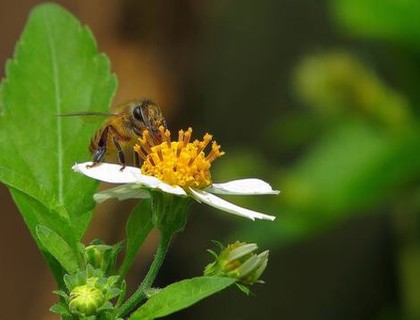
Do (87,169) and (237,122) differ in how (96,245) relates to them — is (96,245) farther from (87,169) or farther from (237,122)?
(237,122)

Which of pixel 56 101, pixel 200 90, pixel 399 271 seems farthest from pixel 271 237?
pixel 56 101

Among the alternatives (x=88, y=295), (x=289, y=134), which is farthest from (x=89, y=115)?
(x=289, y=134)

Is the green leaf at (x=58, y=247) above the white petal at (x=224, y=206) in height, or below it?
below

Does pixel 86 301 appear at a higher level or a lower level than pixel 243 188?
lower

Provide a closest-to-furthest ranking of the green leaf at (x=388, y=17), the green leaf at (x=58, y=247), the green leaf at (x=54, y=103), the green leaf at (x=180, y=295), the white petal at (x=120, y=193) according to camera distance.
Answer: the green leaf at (x=180, y=295), the green leaf at (x=58, y=247), the white petal at (x=120, y=193), the green leaf at (x=54, y=103), the green leaf at (x=388, y=17)

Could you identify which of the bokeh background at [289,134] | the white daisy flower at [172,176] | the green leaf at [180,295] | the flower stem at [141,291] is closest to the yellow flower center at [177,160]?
the white daisy flower at [172,176]

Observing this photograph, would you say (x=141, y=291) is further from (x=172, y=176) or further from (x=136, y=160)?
(x=136, y=160)

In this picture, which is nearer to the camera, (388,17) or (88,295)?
(88,295)

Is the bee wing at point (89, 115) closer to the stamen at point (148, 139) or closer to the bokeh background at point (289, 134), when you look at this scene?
the stamen at point (148, 139)
